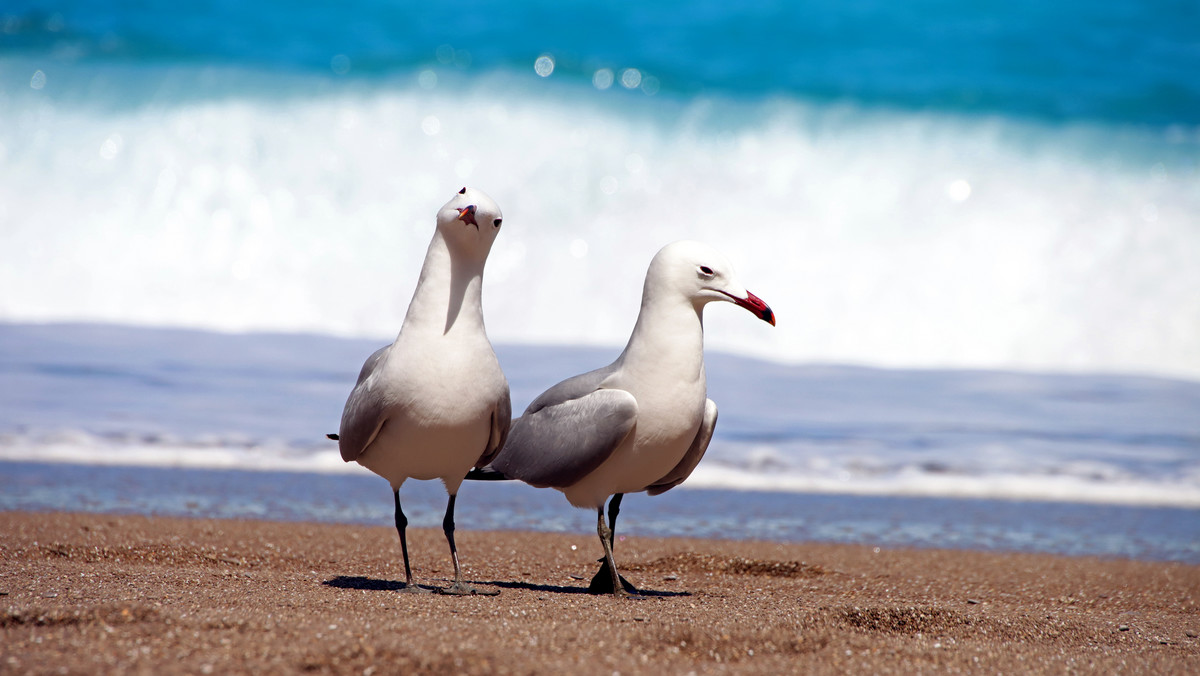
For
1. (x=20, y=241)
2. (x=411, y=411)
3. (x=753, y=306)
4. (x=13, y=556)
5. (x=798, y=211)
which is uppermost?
(x=798, y=211)

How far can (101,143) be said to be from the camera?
41.0 feet

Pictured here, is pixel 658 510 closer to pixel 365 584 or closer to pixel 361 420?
pixel 365 584

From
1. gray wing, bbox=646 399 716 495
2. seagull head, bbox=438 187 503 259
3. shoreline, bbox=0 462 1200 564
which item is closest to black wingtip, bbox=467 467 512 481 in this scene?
gray wing, bbox=646 399 716 495

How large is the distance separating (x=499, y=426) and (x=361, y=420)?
0.44m

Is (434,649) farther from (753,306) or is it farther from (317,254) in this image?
(317,254)

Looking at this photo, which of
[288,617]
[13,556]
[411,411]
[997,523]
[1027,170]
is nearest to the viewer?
[288,617]

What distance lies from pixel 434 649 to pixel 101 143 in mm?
11461

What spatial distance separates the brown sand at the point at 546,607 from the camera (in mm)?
2621

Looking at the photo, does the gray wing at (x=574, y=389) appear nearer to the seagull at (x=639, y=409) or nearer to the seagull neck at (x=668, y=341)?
the seagull at (x=639, y=409)

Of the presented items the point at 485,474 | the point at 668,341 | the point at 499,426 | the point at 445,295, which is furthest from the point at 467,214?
the point at 485,474

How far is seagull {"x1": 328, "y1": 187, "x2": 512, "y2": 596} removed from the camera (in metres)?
3.53

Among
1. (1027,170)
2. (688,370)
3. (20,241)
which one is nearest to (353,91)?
(20,241)

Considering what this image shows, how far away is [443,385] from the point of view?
3531 millimetres

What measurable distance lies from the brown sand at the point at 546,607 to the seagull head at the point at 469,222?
1118mm
